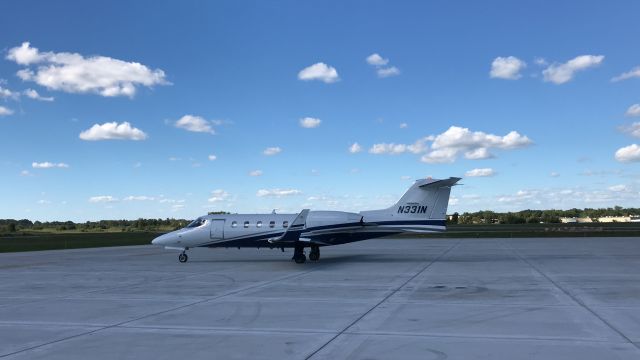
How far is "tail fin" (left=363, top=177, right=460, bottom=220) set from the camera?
25.9m

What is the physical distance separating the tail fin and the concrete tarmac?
472 centimetres

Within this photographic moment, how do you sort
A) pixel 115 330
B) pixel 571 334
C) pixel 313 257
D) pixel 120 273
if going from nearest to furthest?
pixel 571 334 → pixel 115 330 → pixel 120 273 → pixel 313 257

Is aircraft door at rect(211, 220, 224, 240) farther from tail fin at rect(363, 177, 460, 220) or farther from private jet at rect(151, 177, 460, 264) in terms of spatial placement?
tail fin at rect(363, 177, 460, 220)

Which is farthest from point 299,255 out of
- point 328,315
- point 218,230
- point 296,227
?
point 328,315

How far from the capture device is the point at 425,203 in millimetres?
25953

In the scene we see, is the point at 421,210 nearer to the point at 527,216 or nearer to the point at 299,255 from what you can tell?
the point at 299,255

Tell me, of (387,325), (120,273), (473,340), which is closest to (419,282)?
(387,325)

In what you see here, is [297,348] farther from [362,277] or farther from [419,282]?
[362,277]

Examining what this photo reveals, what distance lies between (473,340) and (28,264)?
25.3 meters

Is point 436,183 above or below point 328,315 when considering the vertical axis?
above

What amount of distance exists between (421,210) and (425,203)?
382 millimetres

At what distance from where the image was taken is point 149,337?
9.56 m

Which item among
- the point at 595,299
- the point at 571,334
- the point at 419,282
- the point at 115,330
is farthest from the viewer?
the point at 419,282

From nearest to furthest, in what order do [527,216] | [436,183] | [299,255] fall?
[436,183] < [299,255] < [527,216]
